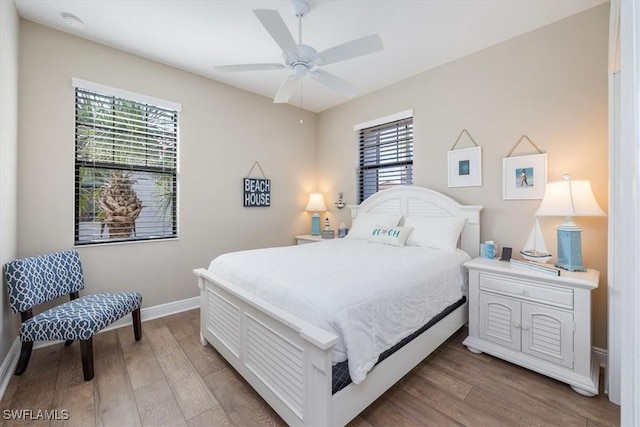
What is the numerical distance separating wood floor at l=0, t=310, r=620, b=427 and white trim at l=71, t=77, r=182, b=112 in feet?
7.78

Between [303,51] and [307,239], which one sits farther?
[307,239]

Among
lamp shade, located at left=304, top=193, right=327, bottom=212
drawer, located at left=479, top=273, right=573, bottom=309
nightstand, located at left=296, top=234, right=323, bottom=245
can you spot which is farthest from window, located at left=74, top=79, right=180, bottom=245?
drawer, located at left=479, top=273, right=573, bottom=309

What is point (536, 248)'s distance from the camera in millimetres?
2383

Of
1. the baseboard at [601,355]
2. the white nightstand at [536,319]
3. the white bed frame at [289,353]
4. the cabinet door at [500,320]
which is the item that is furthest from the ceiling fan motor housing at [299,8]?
the baseboard at [601,355]

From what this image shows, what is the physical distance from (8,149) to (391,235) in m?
3.22

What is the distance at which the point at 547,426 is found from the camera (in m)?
1.55

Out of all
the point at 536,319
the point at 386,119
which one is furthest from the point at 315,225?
the point at 536,319

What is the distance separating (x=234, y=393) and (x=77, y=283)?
1782 millimetres

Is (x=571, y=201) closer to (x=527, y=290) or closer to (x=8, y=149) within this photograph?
(x=527, y=290)

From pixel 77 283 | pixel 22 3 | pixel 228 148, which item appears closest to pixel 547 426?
pixel 77 283

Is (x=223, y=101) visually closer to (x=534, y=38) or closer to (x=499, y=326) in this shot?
(x=534, y=38)

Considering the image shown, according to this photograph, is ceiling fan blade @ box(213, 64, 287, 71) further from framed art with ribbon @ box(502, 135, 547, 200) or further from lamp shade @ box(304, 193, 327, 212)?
lamp shade @ box(304, 193, 327, 212)

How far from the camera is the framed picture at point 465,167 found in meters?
2.87

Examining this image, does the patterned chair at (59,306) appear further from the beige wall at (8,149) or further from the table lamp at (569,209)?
the table lamp at (569,209)
